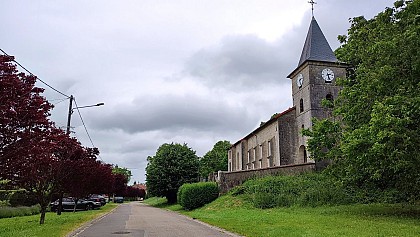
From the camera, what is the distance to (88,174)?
1936 centimetres

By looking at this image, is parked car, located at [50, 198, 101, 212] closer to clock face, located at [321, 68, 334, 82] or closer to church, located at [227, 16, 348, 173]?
church, located at [227, 16, 348, 173]

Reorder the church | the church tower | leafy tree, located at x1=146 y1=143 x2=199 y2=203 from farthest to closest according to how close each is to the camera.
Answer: leafy tree, located at x1=146 y1=143 x2=199 y2=203 → the church → the church tower

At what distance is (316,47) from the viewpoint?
39.8 meters

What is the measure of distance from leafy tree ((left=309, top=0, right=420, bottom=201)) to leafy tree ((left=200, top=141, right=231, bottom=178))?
2404 inches

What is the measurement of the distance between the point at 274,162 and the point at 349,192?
1767 centimetres

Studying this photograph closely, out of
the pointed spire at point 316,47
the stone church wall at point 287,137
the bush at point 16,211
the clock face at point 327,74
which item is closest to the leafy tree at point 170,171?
the stone church wall at point 287,137

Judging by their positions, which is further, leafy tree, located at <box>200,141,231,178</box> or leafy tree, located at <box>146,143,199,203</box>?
leafy tree, located at <box>200,141,231,178</box>

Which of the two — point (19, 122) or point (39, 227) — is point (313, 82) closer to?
point (39, 227)

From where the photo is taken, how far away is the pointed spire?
3888 cm

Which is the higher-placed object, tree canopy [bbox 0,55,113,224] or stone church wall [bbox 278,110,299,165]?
stone church wall [bbox 278,110,299,165]

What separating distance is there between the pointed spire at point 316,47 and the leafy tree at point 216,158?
143 feet

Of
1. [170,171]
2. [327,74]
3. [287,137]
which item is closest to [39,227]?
[170,171]

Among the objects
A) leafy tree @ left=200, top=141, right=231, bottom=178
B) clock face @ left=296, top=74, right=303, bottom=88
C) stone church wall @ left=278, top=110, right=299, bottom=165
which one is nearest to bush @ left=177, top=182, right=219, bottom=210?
stone church wall @ left=278, top=110, right=299, bottom=165

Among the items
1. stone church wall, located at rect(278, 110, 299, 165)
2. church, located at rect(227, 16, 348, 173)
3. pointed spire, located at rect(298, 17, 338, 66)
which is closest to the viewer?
church, located at rect(227, 16, 348, 173)
